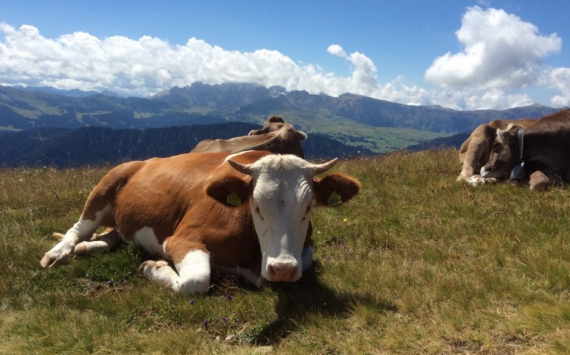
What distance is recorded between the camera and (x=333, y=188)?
5426 millimetres

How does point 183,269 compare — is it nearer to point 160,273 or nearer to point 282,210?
point 160,273

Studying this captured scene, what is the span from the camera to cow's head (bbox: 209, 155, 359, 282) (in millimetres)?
4535

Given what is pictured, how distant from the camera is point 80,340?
4277mm

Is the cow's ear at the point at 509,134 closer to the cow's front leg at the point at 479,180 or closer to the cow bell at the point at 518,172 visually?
the cow bell at the point at 518,172

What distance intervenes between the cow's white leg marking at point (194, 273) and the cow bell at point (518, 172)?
9.50 meters

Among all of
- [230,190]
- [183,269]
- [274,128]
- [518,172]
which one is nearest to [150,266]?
[183,269]

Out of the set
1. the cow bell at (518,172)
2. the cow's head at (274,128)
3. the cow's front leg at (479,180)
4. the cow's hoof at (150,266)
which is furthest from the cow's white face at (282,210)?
the cow's head at (274,128)

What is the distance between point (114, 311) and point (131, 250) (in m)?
1.91

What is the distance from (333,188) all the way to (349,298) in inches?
53.9

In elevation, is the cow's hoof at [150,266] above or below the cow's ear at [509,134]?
below

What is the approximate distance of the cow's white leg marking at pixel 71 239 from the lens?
21.6 feet

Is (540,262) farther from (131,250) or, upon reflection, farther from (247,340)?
(131,250)

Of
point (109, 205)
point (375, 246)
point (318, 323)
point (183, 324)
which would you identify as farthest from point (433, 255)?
point (109, 205)

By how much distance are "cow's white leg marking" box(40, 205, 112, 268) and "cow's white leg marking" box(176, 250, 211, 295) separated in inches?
92.7
